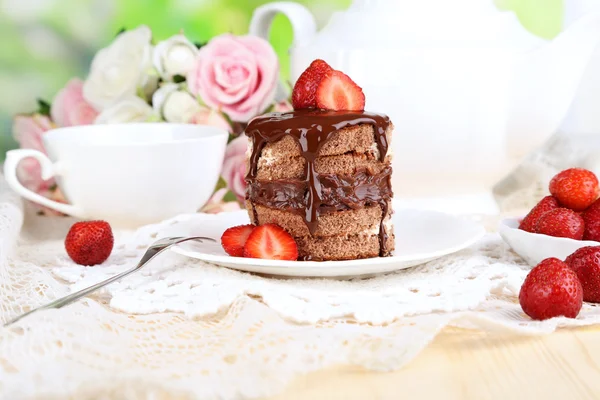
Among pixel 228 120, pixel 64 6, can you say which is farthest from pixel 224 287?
pixel 64 6

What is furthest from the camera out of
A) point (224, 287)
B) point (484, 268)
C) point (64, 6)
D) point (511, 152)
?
point (64, 6)

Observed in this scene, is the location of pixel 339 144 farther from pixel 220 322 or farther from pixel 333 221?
pixel 220 322

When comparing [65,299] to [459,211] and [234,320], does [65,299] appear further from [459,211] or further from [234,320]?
[459,211]

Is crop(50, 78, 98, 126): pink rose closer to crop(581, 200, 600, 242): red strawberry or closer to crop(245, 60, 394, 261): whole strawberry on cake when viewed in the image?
crop(245, 60, 394, 261): whole strawberry on cake

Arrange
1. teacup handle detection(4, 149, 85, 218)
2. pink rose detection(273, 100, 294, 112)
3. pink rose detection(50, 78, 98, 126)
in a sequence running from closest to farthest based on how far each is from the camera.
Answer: teacup handle detection(4, 149, 85, 218)
pink rose detection(273, 100, 294, 112)
pink rose detection(50, 78, 98, 126)

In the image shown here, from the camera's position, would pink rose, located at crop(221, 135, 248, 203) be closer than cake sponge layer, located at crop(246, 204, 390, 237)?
No

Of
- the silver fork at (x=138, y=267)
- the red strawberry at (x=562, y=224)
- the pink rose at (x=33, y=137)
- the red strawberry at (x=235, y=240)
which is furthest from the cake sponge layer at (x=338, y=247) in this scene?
the pink rose at (x=33, y=137)

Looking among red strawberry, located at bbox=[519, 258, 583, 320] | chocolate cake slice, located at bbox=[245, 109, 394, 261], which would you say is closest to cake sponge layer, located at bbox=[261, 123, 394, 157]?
chocolate cake slice, located at bbox=[245, 109, 394, 261]
